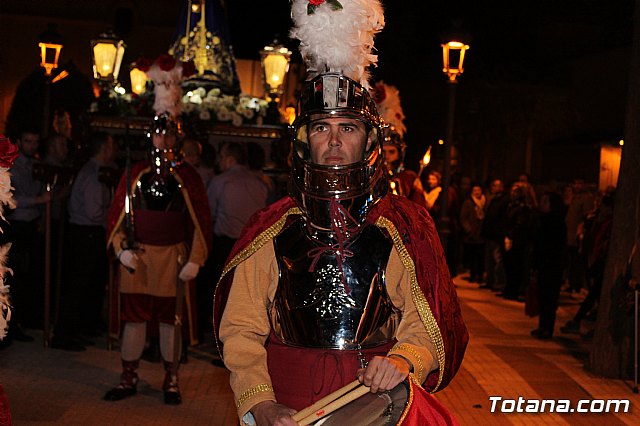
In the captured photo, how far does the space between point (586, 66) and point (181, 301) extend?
27366 mm

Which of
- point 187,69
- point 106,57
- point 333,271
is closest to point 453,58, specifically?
point 106,57

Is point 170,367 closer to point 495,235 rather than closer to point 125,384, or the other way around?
point 125,384

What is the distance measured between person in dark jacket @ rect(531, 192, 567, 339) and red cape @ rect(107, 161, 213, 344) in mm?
5137

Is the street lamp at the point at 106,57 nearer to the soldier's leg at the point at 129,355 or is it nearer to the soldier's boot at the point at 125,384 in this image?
the soldier's leg at the point at 129,355

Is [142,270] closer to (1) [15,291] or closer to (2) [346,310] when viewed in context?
(1) [15,291]

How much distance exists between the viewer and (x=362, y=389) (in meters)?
3.22

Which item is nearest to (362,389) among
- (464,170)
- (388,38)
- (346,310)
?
(346,310)

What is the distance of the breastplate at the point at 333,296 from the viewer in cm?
351

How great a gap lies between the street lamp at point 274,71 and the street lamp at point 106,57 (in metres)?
1.90

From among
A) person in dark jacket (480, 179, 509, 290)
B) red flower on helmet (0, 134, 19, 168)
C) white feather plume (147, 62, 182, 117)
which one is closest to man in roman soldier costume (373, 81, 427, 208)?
white feather plume (147, 62, 182, 117)

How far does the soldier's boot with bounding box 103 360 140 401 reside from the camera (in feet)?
24.6

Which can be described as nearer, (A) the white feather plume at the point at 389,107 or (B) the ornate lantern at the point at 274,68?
(A) the white feather plume at the point at 389,107

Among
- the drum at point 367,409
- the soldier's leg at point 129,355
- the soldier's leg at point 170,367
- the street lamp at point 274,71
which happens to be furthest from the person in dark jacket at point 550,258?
the drum at point 367,409

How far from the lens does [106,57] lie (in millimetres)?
11844
